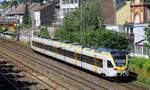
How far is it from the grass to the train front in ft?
5.44

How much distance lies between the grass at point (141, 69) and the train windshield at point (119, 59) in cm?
217

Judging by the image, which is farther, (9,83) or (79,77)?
(79,77)

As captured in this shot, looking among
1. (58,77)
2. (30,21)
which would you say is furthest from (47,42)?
(30,21)

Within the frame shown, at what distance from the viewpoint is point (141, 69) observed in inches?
1633

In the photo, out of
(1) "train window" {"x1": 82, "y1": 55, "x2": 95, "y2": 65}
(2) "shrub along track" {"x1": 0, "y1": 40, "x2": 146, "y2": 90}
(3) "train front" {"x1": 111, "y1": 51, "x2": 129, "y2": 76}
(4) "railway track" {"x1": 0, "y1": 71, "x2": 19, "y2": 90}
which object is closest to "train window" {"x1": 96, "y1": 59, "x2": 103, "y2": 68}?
(1) "train window" {"x1": 82, "y1": 55, "x2": 95, "y2": 65}

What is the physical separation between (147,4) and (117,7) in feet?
41.9

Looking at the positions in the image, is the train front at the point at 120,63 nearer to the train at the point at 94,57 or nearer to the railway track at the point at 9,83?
the train at the point at 94,57

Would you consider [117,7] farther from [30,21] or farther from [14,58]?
[30,21]

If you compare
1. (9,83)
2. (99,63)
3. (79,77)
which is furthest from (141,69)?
(9,83)

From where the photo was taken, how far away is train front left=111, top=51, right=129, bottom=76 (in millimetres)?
37875

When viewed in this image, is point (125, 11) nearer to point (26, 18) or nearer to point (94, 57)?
point (94, 57)

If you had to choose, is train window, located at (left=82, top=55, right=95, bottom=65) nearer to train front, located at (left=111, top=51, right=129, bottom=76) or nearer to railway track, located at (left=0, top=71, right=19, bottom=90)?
train front, located at (left=111, top=51, right=129, bottom=76)

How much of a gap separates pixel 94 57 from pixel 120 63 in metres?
3.62

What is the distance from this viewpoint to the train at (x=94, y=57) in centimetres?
3819
